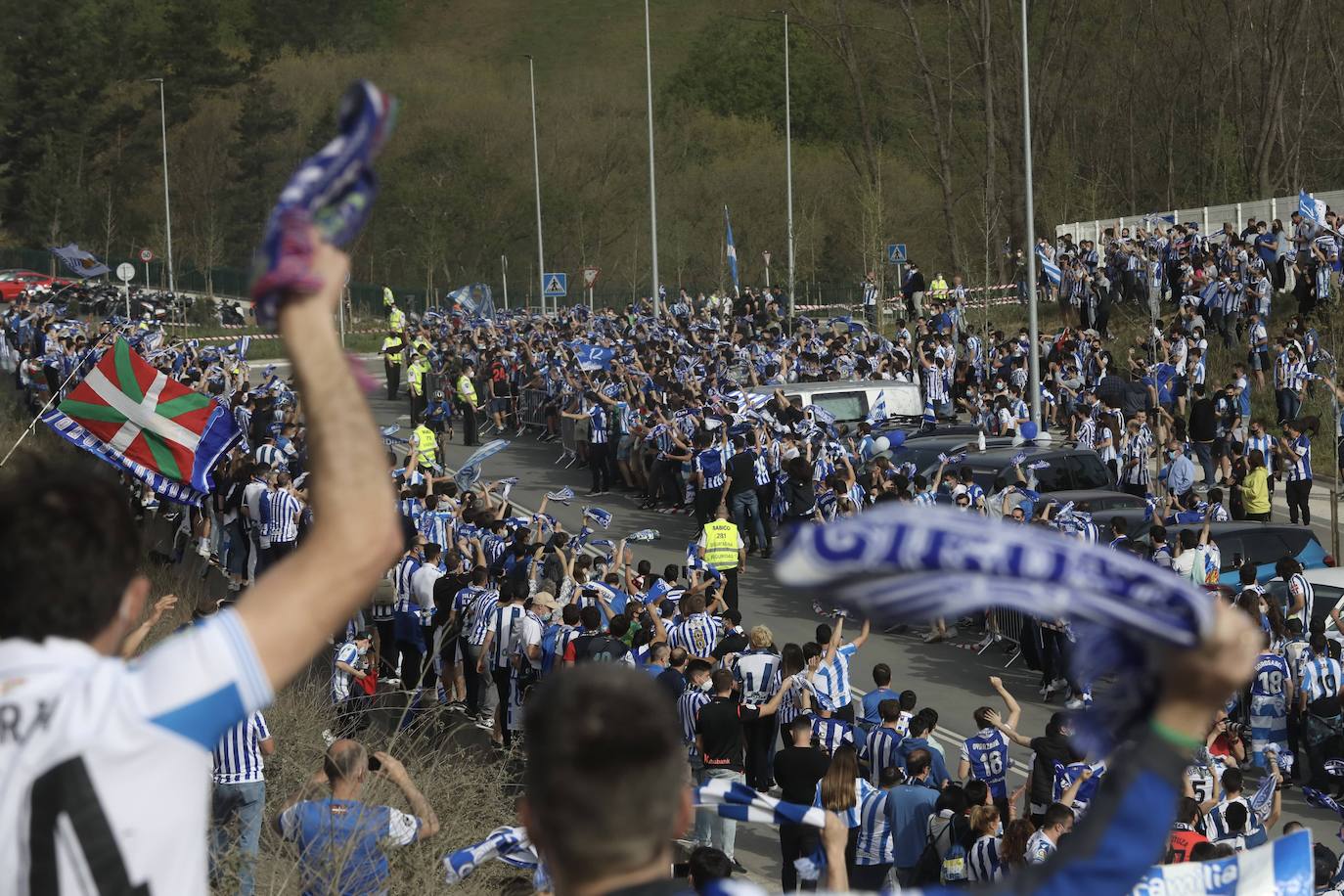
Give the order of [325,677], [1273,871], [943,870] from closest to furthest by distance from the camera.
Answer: [1273,871] → [943,870] → [325,677]

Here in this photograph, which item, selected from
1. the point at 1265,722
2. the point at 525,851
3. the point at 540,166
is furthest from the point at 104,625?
the point at 540,166

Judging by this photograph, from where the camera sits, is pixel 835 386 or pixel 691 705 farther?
pixel 835 386

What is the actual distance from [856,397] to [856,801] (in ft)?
56.0

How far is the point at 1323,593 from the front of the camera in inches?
627

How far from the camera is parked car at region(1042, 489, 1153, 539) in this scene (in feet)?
61.9

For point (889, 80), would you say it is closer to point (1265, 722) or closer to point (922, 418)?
point (922, 418)

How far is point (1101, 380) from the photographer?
27266 mm

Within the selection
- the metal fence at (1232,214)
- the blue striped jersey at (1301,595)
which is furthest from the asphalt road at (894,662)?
the metal fence at (1232,214)

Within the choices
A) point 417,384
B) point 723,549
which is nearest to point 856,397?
point 723,549

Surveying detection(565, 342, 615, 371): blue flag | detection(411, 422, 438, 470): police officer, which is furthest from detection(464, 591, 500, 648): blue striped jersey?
detection(565, 342, 615, 371): blue flag

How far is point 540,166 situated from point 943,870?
2687 inches

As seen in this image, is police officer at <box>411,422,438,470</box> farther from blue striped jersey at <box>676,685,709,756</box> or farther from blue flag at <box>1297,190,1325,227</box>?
blue flag at <box>1297,190,1325,227</box>

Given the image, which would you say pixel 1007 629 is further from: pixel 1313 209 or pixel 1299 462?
pixel 1313 209

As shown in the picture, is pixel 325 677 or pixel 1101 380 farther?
pixel 1101 380
